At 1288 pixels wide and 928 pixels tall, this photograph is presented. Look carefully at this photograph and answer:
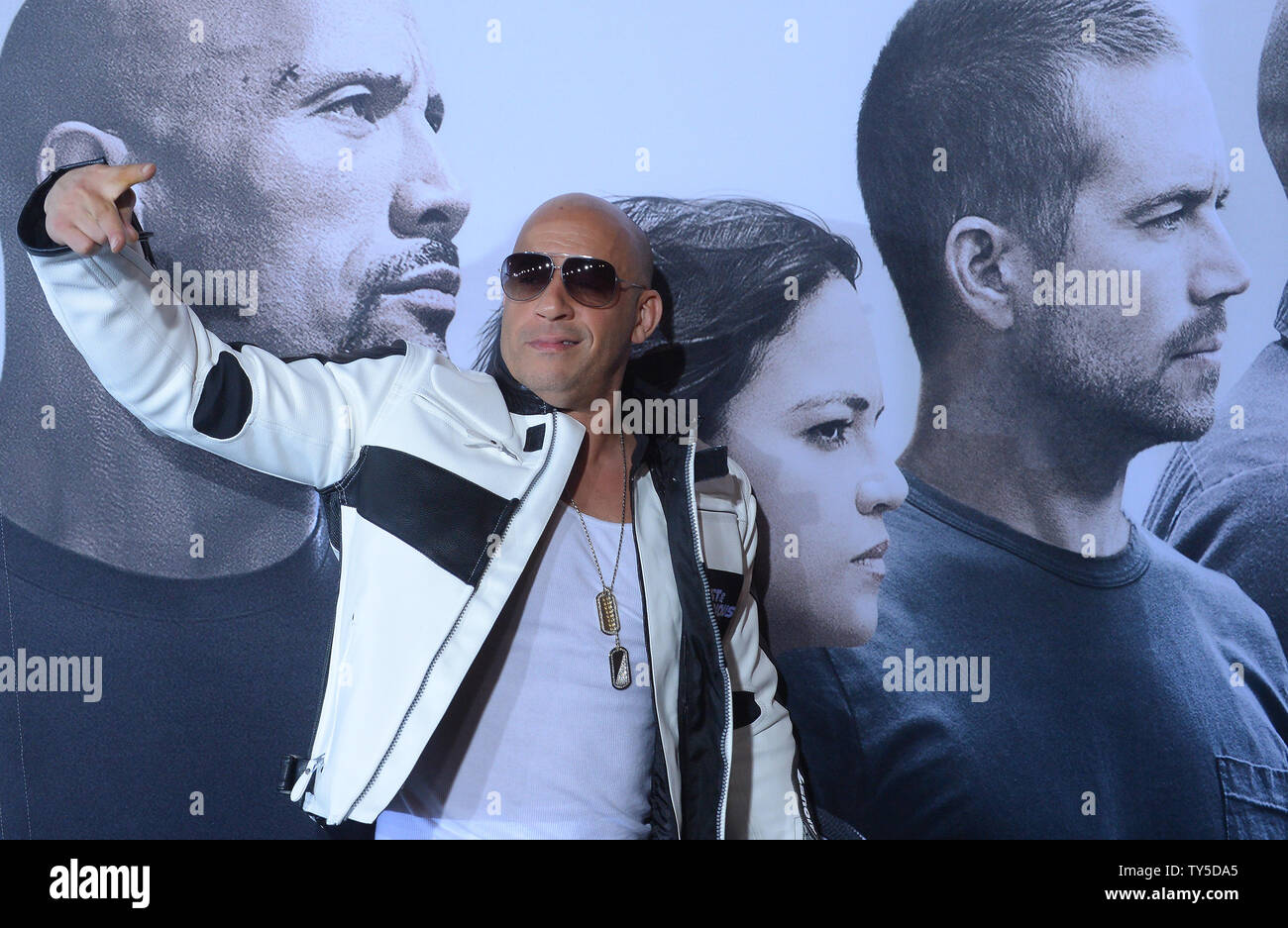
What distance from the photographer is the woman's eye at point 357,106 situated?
2.65 metres

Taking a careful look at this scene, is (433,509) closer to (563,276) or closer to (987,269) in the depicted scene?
(563,276)

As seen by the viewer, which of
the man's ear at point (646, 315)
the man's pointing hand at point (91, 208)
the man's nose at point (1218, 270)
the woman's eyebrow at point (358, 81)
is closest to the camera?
the man's pointing hand at point (91, 208)

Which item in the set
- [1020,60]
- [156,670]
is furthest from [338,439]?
[1020,60]

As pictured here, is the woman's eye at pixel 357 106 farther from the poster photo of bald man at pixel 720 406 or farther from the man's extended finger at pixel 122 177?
the man's extended finger at pixel 122 177

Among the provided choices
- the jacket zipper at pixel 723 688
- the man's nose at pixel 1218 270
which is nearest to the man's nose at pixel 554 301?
the jacket zipper at pixel 723 688

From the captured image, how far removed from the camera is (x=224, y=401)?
78.2 inches

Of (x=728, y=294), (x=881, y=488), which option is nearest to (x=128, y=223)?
(x=728, y=294)

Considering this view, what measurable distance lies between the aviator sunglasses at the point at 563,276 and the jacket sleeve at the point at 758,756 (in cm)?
69

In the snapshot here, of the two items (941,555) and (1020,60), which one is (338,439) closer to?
(941,555)

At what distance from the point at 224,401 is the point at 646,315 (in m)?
1.00

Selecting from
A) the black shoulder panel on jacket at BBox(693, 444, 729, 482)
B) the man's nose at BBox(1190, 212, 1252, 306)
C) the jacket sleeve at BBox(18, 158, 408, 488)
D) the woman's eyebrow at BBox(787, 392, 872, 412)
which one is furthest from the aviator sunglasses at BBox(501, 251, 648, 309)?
the man's nose at BBox(1190, 212, 1252, 306)

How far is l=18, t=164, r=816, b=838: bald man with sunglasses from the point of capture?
6.43ft

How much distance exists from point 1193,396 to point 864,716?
1.33 metres
